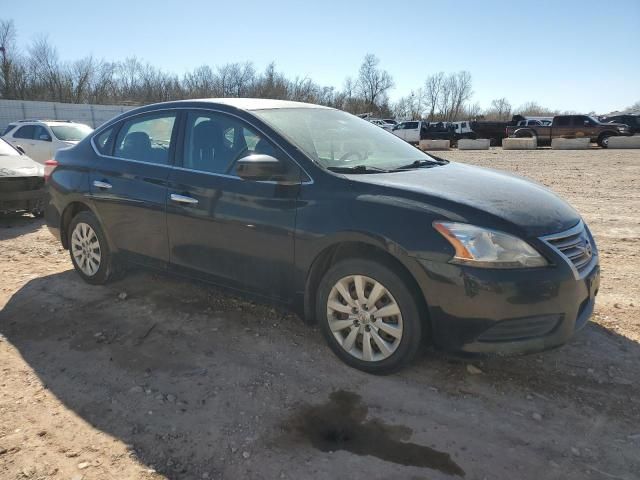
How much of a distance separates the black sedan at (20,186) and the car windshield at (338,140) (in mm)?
5748

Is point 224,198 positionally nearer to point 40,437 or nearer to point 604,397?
point 40,437

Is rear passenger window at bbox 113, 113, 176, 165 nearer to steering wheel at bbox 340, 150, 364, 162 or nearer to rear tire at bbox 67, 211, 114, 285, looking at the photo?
rear tire at bbox 67, 211, 114, 285

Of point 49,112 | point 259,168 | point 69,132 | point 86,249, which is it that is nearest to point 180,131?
Result: point 259,168

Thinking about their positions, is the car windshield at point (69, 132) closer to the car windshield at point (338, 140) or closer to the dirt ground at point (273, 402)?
the dirt ground at point (273, 402)

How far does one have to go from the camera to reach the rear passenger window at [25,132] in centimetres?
1360

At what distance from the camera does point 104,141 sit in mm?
4660

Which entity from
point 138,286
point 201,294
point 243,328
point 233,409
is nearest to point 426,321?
point 233,409

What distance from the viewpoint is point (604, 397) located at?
2.97 m

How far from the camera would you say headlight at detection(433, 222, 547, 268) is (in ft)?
9.02

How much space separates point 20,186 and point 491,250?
761 cm

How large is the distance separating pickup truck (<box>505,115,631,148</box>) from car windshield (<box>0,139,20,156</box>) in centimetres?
2572

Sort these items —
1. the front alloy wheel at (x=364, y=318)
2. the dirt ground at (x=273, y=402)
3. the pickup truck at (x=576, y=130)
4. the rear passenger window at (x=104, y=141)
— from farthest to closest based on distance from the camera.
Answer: the pickup truck at (x=576, y=130) < the rear passenger window at (x=104, y=141) < the front alloy wheel at (x=364, y=318) < the dirt ground at (x=273, y=402)

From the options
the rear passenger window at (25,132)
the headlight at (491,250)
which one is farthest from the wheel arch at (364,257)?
the rear passenger window at (25,132)

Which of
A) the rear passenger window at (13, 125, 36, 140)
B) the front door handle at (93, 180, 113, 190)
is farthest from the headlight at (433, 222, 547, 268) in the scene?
the rear passenger window at (13, 125, 36, 140)
